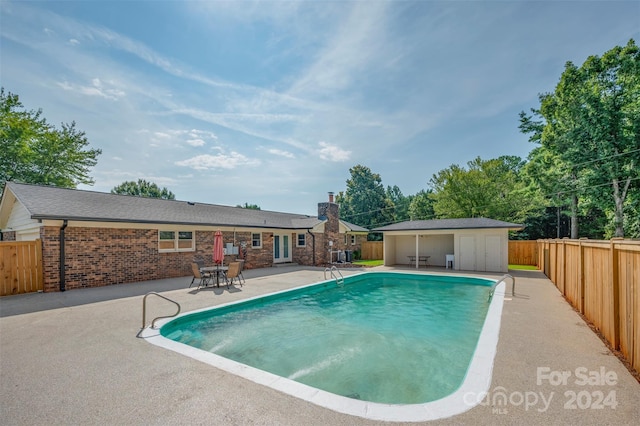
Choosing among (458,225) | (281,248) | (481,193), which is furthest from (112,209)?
(481,193)

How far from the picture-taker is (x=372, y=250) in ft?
85.4

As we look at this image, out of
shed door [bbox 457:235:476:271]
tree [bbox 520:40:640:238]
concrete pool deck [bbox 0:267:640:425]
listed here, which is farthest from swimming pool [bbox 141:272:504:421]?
tree [bbox 520:40:640:238]

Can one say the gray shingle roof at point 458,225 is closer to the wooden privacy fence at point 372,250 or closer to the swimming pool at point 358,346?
the swimming pool at point 358,346

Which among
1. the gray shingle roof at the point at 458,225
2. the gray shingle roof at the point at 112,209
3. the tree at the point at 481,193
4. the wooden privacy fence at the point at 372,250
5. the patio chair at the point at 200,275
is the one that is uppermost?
the tree at the point at 481,193

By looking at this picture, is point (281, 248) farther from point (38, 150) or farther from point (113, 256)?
point (38, 150)

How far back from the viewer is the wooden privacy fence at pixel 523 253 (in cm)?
2056

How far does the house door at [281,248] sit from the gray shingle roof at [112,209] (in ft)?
5.20

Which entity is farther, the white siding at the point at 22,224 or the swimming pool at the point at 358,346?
the white siding at the point at 22,224

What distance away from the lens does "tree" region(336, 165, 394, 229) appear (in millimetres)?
39812

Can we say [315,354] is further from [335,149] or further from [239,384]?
[335,149]

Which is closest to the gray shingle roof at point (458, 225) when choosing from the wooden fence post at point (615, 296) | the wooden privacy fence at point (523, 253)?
the wooden privacy fence at point (523, 253)

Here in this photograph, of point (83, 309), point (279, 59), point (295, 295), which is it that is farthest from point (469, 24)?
point (83, 309)

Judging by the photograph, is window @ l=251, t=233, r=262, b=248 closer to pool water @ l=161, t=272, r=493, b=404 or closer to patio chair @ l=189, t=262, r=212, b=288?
patio chair @ l=189, t=262, r=212, b=288

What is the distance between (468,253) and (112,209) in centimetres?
1845
